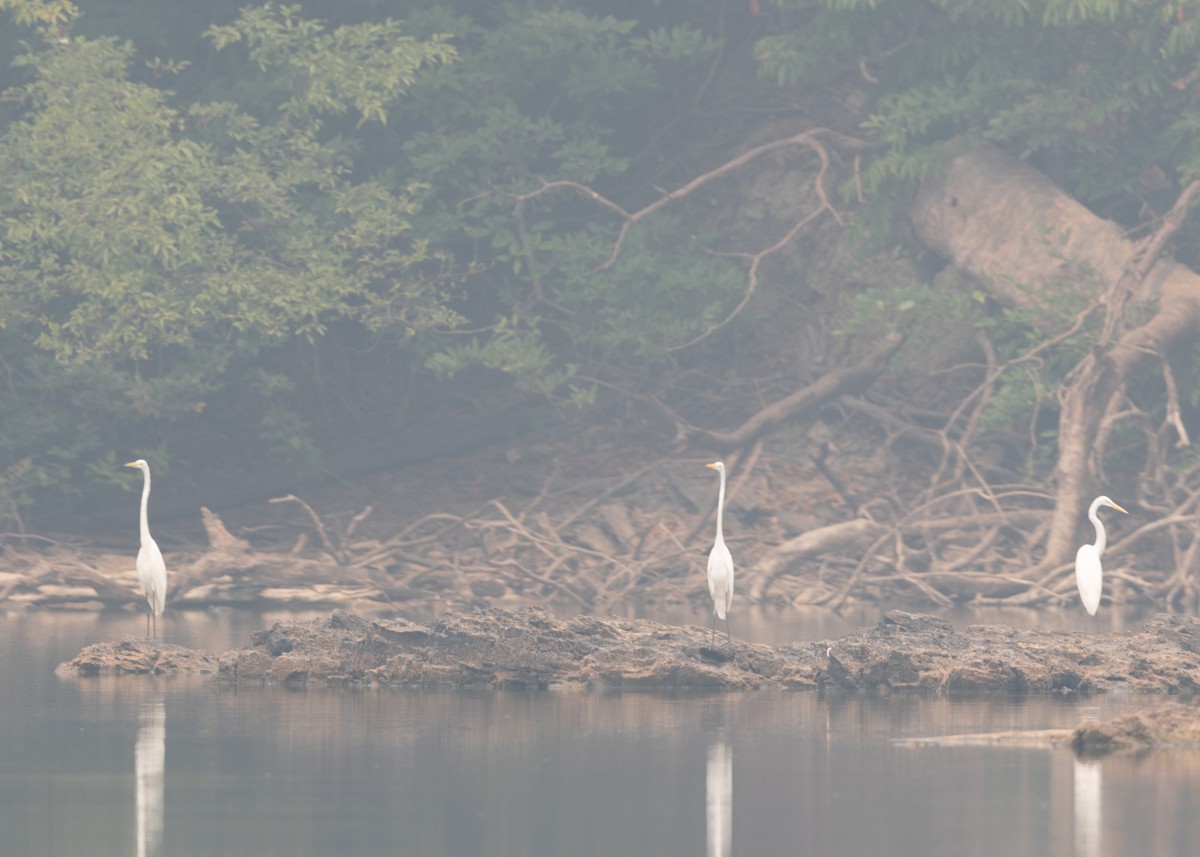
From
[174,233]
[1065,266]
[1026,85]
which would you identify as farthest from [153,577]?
[1026,85]

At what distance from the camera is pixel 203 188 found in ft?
93.5

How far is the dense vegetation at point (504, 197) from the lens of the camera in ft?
91.8

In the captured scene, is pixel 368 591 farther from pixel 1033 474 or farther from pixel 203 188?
pixel 1033 474

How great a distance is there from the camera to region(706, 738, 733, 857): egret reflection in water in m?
10.5

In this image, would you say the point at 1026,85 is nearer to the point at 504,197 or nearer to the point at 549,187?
the point at 549,187

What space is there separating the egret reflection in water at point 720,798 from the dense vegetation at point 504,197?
50.3 ft

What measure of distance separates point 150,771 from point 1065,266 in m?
18.5

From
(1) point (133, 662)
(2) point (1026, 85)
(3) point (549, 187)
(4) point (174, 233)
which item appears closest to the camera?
(1) point (133, 662)

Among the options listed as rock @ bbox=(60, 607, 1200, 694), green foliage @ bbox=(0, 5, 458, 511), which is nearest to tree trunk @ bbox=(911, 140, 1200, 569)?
green foliage @ bbox=(0, 5, 458, 511)

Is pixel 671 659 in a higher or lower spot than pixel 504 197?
lower

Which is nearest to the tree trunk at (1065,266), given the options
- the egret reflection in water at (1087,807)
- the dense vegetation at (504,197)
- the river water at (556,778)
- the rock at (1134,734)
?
the dense vegetation at (504,197)

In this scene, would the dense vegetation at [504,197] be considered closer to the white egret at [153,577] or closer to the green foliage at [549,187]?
the green foliage at [549,187]

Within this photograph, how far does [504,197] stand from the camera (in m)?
30.9

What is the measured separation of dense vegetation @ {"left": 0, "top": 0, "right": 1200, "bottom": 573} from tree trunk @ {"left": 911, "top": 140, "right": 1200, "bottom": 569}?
1.50 ft
